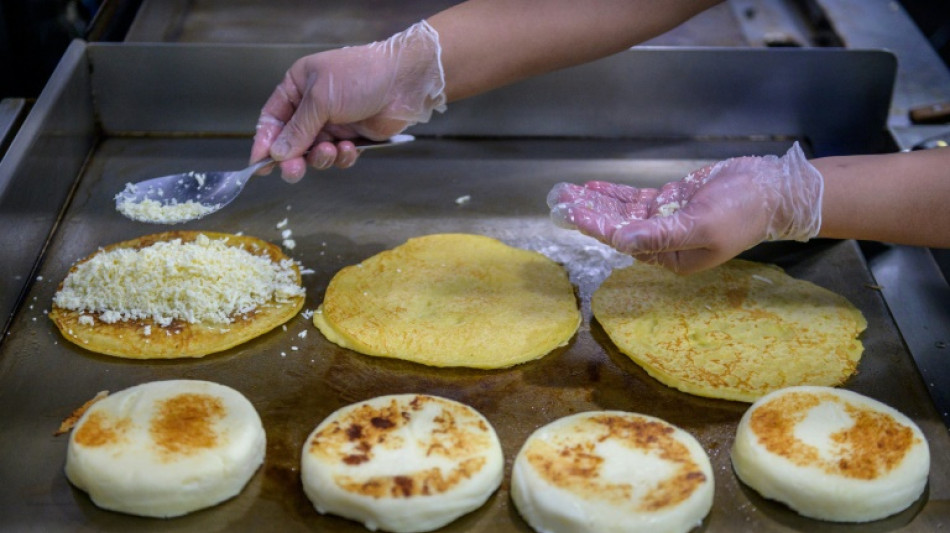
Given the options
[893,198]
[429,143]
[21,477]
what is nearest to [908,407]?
[893,198]

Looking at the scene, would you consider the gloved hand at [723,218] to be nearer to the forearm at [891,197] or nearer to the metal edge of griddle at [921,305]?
the forearm at [891,197]

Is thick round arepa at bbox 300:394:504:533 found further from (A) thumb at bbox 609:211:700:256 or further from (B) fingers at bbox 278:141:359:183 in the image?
(B) fingers at bbox 278:141:359:183

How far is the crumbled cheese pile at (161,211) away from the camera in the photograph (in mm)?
2908

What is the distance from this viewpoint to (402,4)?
4371 millimetres

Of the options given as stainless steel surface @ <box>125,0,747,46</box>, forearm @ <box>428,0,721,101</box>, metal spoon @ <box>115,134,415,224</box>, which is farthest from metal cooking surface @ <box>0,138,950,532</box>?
stainless steel surface @ <box>125,0,747,46</box>

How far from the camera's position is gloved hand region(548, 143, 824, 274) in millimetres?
2416

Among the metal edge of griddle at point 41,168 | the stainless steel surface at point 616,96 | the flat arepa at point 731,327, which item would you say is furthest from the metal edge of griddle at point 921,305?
the metal edge of griddle at point 41,168

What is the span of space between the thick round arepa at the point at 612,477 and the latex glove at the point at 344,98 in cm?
122

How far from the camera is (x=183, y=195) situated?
118 inches

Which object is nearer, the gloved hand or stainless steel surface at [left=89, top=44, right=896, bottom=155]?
the gloved hand

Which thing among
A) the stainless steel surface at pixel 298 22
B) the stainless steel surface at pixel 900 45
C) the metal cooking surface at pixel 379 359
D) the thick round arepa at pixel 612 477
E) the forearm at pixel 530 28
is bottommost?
the metal cooking surface at pixel 379 359

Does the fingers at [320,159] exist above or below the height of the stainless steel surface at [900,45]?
above

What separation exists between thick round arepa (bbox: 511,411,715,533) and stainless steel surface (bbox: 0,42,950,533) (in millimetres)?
110

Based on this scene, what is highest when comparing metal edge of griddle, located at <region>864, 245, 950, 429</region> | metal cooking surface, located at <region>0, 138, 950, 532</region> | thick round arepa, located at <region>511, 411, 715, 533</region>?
thick round arepa, located at <region>511, 411, 715, 533</region>
